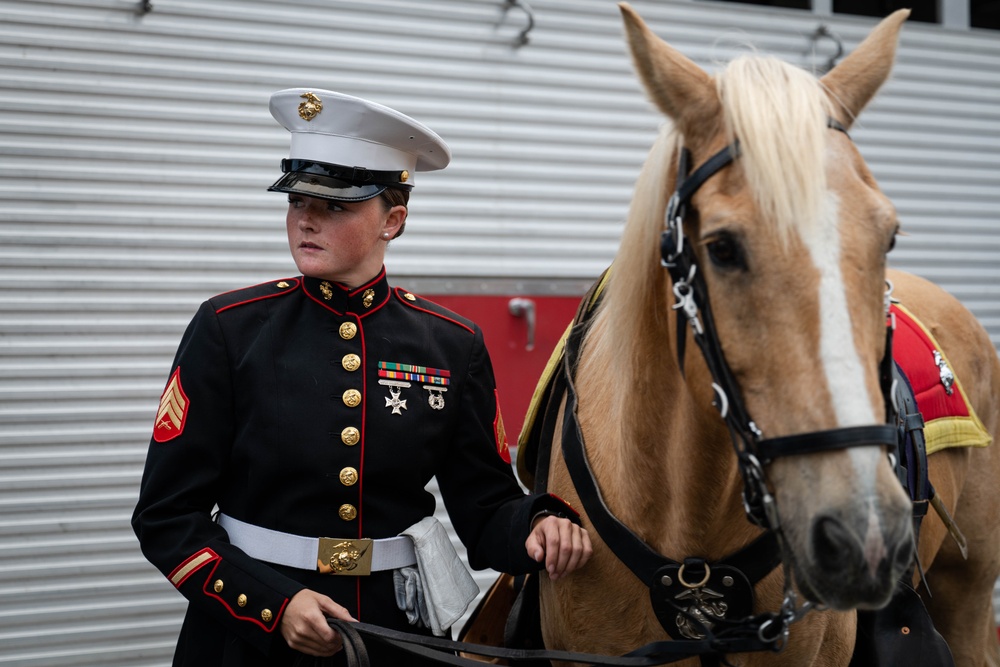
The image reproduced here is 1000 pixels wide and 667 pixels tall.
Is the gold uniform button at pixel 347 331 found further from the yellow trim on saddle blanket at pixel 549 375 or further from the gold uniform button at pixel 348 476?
the yellow trim on saddle blanket at pixel 549 375

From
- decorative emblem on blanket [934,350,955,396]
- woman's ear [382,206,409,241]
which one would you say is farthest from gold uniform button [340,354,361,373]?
decorative emblem on blanket [934,350,955,396]

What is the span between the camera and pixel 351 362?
5.93 ft

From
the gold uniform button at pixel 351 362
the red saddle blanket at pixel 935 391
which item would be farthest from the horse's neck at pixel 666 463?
the red saddle blanket at pixel 935 391

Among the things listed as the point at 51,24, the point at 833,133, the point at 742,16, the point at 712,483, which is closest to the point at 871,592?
the point at 712,483

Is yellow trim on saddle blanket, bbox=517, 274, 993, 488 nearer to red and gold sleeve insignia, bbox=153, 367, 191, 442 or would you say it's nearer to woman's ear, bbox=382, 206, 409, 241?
woman's ear, bbox=382, 206, 409, 241

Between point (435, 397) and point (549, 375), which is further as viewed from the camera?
point (549, 375)

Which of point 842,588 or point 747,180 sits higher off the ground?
point 747,180

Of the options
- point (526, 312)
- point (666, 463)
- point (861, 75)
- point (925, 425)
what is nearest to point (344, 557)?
point (666, 463)

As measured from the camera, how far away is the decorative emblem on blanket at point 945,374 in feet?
8.43

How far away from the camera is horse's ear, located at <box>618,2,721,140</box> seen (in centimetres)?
141

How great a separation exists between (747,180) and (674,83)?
22cm

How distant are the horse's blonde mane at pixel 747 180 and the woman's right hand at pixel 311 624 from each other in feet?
2.14

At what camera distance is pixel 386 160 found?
6.20 ft

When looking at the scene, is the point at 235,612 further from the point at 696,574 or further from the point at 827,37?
the point at 827,37
